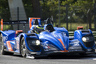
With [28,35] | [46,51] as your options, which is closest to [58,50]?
[46,51]

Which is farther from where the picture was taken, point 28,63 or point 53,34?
point 53,34

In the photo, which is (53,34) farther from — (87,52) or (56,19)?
(56,19)

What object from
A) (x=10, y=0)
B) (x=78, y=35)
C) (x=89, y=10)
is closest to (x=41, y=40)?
(x=78, y=35)

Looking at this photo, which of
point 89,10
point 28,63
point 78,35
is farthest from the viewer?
point 89,10

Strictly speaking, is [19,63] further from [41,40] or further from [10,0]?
[10,0]

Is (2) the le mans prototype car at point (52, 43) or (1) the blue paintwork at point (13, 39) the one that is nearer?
(2) the le mans prototype car at point (52, 43)

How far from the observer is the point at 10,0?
33.6m

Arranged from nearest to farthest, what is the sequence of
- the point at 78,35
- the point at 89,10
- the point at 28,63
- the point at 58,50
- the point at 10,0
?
the point at 28,63 → the point at 58,50 → the point at 78,35 → the point at 89,10 → the point at 10,0

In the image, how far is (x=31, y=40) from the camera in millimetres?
12891

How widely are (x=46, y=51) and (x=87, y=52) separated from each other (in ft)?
5.00

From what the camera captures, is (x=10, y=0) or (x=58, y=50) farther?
(x=10, y=0)

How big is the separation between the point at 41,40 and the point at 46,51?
0.60m

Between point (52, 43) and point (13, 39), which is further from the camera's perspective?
point (13, 39)

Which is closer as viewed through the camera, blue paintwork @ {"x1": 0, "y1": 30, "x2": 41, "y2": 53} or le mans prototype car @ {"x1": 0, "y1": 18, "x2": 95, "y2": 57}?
le mans prototype car @ {"x1": 0, "y1": 18, "x2": 95, "y2": 57}
